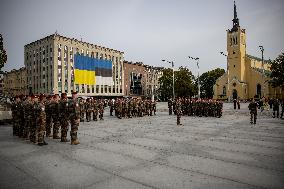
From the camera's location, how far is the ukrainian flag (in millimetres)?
49094

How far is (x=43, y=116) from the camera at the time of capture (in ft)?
31.6

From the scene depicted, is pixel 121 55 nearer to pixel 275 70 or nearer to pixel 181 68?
pixel 181 68

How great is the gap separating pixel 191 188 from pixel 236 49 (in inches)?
2751

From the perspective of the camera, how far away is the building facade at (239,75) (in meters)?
65.1

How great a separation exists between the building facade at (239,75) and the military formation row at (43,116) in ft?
194

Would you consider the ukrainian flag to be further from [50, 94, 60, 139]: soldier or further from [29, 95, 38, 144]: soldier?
[29, 95, 38, 144]: soldier

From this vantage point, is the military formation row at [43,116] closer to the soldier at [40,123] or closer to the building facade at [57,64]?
the soldier at [40,123]

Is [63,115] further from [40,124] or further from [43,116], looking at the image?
[40,124]

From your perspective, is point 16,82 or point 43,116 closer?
point 43,116

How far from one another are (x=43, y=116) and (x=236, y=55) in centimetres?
6693

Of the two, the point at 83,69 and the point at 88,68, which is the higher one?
the point at 88,68

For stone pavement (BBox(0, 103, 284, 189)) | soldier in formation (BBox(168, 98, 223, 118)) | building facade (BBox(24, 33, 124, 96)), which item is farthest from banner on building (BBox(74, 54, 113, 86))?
stone pavement (BBox(0, 103, 284, 189))

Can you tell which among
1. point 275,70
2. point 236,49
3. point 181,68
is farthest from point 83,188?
point 181,68

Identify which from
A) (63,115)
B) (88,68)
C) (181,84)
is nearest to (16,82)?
(88,68)
